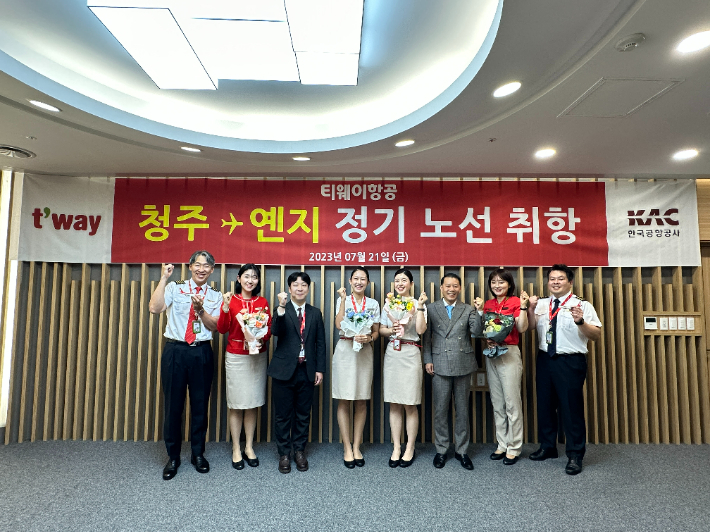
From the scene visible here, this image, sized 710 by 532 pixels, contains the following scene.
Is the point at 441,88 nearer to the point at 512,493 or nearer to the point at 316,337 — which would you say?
the point at 316,337

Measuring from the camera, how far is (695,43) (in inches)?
93.6

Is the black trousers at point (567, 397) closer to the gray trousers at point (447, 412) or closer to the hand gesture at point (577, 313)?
the hand gesture at point (577, 313)

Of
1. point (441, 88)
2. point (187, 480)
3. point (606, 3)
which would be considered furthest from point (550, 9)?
point (187, 480)

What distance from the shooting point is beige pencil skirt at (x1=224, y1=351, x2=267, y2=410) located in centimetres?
394

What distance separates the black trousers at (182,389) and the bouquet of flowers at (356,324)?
1282 mm

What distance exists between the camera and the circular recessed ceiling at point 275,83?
281 centimetres

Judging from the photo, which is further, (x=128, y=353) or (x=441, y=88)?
(x=128, y=353)

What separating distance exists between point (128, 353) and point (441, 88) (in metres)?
4.16

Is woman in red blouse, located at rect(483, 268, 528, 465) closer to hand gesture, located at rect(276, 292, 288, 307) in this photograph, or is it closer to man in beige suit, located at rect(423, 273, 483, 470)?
man in beige suit, located at rect(423, 273, 483, 470)

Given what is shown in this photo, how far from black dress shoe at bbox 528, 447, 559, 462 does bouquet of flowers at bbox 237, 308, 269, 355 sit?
8.99 ft

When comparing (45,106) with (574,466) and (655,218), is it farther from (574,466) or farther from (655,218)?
(655,218)

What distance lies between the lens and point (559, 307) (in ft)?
13.1

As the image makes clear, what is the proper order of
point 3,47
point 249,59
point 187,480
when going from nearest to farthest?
point 3,47 → point 249,59 → point 187,480

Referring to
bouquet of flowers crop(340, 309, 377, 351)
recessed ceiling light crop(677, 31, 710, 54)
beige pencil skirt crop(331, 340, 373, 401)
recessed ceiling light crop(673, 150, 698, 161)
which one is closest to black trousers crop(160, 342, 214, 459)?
beige pencil skirt crop(331, 340, 373, 401)
